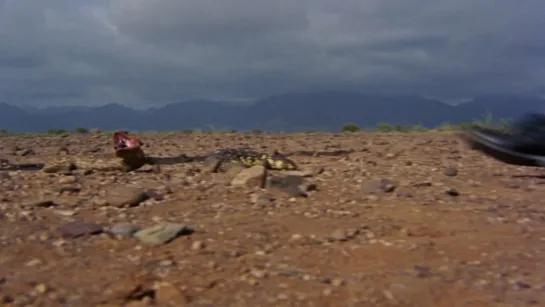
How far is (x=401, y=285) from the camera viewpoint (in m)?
3.80

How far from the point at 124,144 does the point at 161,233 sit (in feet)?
13.1

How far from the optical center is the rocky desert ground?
12.2 feet

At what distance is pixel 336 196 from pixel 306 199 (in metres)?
0.30

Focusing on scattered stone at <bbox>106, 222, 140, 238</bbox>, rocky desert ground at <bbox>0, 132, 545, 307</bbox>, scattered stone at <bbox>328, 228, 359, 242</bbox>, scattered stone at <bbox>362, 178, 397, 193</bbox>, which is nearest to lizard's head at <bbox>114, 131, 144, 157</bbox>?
rocky desert ground at <bbox>0, 132, 545, 307</bbox>

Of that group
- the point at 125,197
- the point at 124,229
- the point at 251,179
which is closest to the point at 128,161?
the point at 251,179

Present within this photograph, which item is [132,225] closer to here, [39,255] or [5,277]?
[39,255]

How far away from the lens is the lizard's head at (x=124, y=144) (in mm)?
8391

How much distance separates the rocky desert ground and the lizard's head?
0.32 meters

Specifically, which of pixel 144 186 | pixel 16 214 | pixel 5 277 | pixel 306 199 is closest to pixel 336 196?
pixel 306 199

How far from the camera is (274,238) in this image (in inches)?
190

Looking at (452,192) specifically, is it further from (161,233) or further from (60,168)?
(60,168)

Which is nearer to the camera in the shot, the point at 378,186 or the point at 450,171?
the point at 378,186

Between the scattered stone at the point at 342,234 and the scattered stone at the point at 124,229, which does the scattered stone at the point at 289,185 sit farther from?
the scattered stone at the point at 124,229

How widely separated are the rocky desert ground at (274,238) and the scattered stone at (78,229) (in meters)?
0.02
